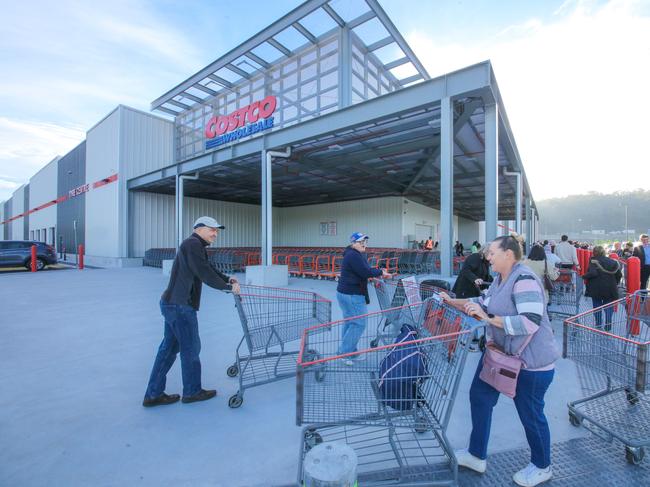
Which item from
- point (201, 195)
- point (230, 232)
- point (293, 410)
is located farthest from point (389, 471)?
point (230, 232)

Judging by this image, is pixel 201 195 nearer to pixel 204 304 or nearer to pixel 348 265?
pixel 204 304

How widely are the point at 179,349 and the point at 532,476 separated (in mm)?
2902

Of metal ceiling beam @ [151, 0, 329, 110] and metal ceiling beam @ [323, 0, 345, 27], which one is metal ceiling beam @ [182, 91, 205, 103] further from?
metal ceiling beam @ [323, 0, 345, 27]

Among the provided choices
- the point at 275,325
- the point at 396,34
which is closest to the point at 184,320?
the point at 275,325

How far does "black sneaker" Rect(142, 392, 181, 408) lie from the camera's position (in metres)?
3.07

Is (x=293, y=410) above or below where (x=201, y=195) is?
below

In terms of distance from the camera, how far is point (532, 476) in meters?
2.12

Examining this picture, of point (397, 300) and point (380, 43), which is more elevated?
point (380, 43)

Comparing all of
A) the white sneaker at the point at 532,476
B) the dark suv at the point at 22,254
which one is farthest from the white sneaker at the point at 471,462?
the dark suv at the point at 22,254

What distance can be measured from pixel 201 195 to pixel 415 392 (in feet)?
71.3

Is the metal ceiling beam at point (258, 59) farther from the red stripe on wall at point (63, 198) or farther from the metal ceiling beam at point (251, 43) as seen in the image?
the red stripe on wall at point (63, 198)

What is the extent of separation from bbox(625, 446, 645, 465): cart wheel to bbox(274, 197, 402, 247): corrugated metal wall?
18.2 metres

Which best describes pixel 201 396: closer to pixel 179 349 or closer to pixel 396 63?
pixel 179 349

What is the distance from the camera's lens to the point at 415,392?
7.43ft
